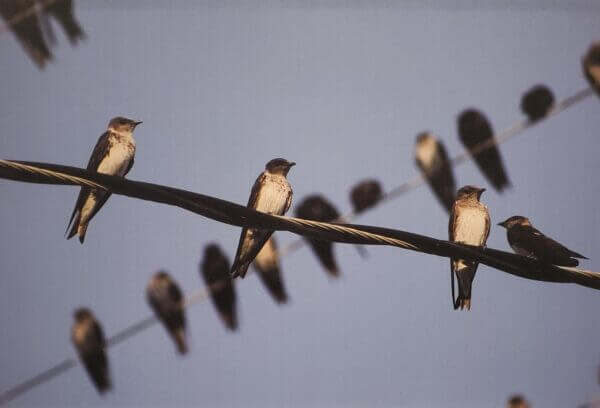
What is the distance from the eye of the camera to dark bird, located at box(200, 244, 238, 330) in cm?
491

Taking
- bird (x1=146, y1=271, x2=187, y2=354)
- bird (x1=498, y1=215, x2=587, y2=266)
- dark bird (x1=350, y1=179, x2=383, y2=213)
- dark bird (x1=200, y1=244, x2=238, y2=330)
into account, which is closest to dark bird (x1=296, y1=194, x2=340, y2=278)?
dark bird (x1=350, y1=179, x2=383, y2=213)

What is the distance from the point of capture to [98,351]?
15.9ft

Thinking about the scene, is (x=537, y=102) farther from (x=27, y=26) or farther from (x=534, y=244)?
(x=27, y=26)

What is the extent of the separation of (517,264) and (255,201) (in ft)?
9.40

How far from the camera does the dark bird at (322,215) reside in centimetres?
533

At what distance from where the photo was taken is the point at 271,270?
5.29 meters

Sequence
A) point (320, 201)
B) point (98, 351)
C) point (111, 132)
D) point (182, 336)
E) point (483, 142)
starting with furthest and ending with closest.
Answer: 1. point (483, 142)
2. point (111, 132)
3. point (320, 201)
4. point (98, 351)
5. point (182, 336)

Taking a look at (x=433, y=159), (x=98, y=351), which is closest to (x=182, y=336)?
(x=98, y=351)

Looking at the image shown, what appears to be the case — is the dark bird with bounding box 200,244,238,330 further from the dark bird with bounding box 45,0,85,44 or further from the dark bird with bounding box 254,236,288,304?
the dark bird with bounding box 45,0,85,44

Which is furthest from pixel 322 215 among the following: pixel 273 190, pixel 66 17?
pixel 66 17

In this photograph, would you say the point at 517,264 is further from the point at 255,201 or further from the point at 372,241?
the point at 255,201

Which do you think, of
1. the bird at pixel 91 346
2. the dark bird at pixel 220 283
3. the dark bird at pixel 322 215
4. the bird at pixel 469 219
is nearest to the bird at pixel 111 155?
the bird at pixel 91 346

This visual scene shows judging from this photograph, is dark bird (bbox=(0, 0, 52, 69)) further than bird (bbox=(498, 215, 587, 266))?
No

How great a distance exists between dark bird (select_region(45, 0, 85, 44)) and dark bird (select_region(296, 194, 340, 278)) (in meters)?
2.26
